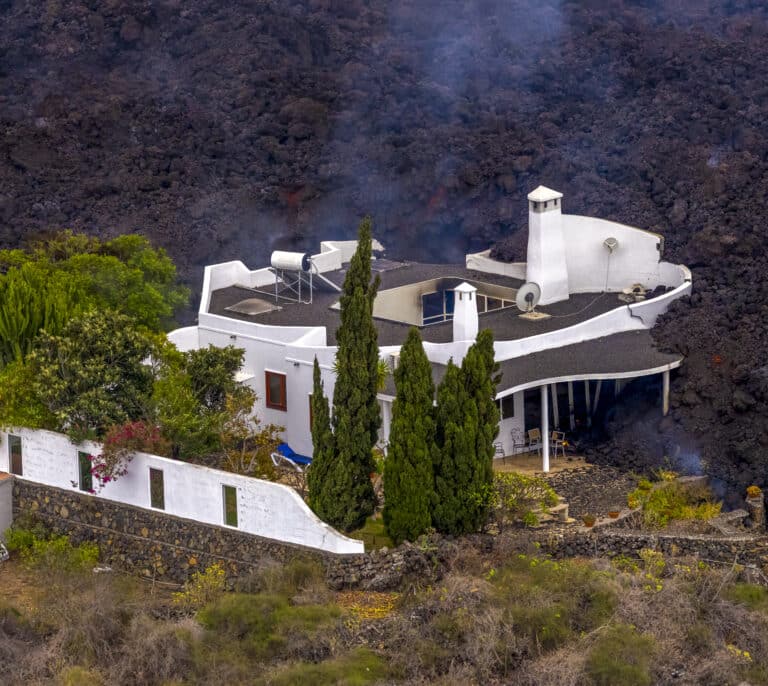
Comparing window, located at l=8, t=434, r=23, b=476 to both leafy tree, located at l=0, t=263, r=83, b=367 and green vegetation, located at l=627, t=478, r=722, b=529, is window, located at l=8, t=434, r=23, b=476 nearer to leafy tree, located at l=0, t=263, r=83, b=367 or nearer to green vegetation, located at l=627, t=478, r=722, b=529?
leafy tree, located at l=0, t=263, r=83, b=367

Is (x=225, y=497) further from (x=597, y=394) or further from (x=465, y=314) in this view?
(x=597, y=394)

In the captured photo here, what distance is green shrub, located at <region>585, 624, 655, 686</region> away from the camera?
2909 cm

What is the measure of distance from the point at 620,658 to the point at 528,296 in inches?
583

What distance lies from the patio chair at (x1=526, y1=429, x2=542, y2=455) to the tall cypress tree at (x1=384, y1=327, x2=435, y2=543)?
20.6ft

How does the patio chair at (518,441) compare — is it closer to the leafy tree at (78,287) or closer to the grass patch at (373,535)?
the grass patch at (373,535)

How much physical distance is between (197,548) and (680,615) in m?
10.1

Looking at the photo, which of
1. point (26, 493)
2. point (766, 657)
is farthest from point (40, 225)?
point (766, 657)

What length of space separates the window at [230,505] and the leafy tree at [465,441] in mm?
3886

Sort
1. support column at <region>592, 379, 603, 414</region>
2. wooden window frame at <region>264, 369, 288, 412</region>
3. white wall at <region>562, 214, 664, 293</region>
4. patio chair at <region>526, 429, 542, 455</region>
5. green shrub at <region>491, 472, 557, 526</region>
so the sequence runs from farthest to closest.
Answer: white wall at <region>562, 214, 664, 293</region>
support column at <region>592, 379, 603, 414</region>
wooden window frame at <region>264, 369, 288, 412</region>
patio chair at <region>526, 429, 542, 455</region>
green shrub at <region>491, 472, 557, 526</region>

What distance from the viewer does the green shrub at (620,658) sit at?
29.1 metres

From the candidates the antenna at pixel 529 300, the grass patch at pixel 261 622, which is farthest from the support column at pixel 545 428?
the grass patch at pixel 261 622

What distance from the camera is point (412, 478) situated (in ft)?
112

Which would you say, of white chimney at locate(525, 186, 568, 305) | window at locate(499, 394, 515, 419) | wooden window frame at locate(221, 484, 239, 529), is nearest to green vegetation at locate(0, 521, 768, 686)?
wooden window frame at locate(221, 484, 239, 529)

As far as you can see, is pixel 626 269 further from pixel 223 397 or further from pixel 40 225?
pixel 40 225
